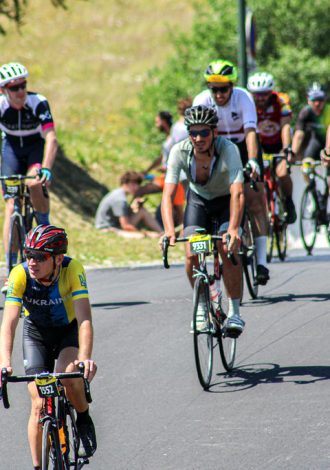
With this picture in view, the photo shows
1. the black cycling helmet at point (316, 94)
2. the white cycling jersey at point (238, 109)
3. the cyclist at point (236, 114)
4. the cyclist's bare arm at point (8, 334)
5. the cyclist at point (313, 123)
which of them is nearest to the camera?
the cyclist's bare arm at point (8, 334)

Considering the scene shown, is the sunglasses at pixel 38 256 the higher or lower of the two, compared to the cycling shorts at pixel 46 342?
higher

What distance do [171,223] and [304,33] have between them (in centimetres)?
3770

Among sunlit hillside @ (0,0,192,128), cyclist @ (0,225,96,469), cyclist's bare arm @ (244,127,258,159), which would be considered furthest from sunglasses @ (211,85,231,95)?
sunlit hillside @ (0,0,192,128)

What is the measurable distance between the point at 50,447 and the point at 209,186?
11.4 ft

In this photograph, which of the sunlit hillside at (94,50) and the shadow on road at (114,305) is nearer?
the shadow on road at (114,305)

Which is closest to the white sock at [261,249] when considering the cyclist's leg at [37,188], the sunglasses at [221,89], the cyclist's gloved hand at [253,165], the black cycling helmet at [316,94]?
the cyclist's gloved hand at [253,165]

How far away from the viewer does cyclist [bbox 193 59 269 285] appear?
32.9 ft

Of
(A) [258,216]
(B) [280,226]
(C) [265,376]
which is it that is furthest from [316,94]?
(C) [265,376]

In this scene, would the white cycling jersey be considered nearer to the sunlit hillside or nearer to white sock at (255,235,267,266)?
white sock at (255,235,267,266)

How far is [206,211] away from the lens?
8.96 metres

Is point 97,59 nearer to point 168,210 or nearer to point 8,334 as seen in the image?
point 168,210

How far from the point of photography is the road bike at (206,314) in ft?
26.5

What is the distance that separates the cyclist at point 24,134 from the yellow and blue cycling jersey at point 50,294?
14.3 feet

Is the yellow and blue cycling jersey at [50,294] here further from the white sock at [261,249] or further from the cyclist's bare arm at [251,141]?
the white sock at [261,249]
